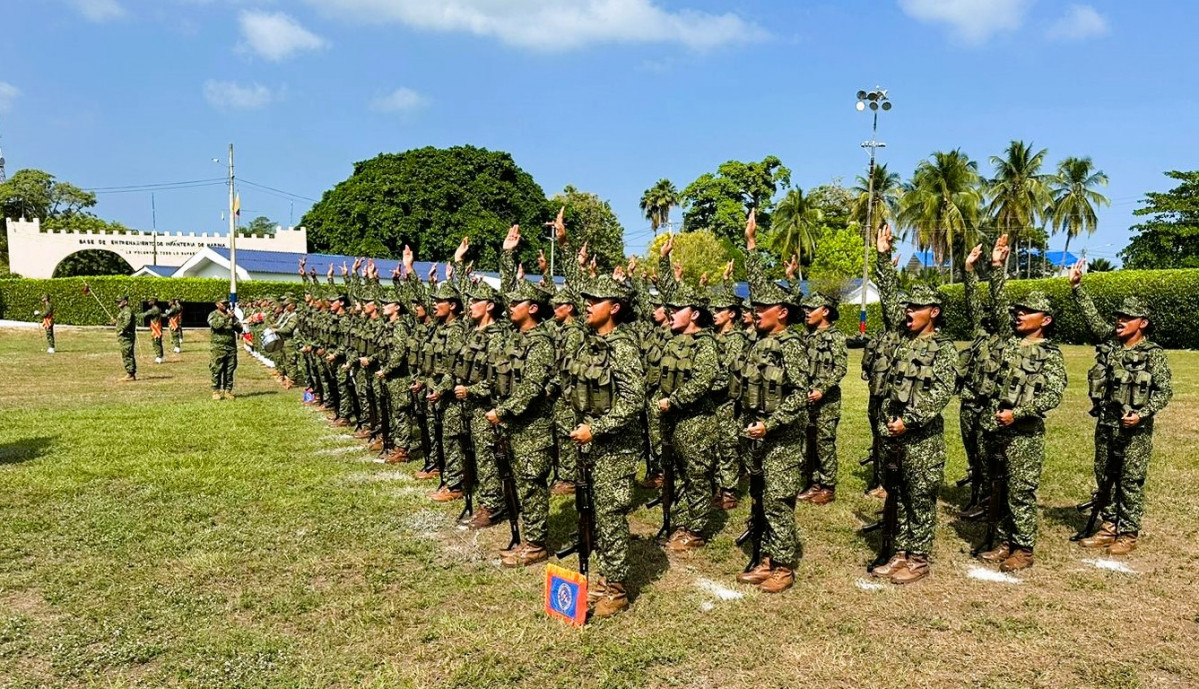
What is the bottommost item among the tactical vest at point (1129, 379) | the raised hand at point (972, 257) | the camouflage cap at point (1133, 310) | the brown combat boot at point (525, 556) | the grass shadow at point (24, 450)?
the brown combat boot at point (525, 556)

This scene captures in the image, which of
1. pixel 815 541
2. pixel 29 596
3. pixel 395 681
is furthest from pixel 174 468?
pixel 815 541

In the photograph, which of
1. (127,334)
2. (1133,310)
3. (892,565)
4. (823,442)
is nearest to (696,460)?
(892,565)

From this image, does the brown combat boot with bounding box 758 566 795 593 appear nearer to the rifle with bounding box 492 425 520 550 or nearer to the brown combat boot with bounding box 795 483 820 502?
the rifle with bounding box 492 425 520 550

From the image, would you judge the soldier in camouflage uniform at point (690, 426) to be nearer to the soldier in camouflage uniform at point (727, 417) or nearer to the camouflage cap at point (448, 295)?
the soldier in camouflage uniform at point (727, 417)

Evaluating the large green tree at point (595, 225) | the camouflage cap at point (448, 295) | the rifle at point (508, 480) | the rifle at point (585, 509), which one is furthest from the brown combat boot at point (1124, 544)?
the large green tree at point (595, 225)

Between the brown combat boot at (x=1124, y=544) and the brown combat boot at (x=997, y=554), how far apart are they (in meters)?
1.15

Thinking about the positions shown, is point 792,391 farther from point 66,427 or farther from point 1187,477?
point 66,427

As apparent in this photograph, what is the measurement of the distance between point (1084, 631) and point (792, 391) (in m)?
2.66

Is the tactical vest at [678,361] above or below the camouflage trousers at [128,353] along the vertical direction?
above

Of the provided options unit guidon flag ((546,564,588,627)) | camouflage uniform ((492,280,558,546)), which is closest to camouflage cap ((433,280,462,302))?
camouflage uniform ((492,280,558,546))

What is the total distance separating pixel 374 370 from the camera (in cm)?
1141

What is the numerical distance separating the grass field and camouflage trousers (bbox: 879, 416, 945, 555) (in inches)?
18.9

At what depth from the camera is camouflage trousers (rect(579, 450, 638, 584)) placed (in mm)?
5551

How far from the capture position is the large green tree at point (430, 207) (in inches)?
2133
